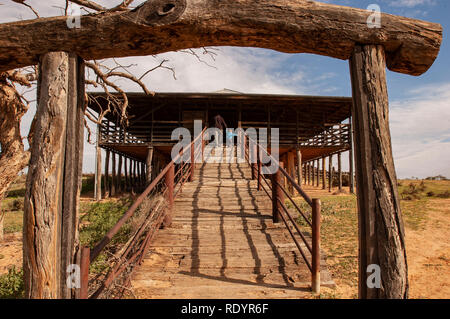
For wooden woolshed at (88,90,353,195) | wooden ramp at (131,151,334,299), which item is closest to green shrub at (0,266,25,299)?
wooden ramp at (131,151,334,299)

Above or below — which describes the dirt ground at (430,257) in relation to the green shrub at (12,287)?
above

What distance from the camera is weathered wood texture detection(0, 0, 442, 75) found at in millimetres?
2289

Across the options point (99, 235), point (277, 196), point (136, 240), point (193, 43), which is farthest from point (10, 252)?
point (193, 43)

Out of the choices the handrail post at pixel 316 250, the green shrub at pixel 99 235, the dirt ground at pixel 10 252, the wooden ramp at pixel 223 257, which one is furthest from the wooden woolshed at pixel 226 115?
the handrail post at pixel 316 250

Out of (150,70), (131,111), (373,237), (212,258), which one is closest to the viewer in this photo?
(373,237)

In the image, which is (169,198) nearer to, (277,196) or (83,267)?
(277,196)

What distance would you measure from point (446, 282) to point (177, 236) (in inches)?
160

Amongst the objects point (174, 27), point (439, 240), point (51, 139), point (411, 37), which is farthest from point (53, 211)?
point (439, 240)

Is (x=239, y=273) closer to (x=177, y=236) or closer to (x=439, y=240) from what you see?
(x=177, y=236)

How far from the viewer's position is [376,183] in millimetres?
2191

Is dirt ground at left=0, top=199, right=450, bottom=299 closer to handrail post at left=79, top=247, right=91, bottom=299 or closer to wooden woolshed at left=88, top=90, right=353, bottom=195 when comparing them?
handrail post at left=79, top=247, right=91, bottom=299

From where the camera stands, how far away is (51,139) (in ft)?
7.38

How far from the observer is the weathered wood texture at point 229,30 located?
2289 millimetres

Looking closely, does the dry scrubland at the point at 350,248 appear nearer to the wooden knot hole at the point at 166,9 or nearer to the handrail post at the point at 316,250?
the handrail post at the point at 316,250
